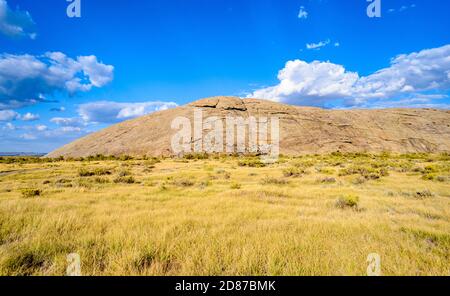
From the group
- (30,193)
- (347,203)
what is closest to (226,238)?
(347,203)

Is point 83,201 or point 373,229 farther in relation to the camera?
point 83,201

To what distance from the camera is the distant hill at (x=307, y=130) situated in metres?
60.7

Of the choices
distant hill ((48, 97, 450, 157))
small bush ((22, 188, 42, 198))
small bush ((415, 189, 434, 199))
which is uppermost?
distant hill ((48, 97, 450, 157))

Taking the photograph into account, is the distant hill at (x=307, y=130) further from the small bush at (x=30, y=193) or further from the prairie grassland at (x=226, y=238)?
the prairie grassland at (x=226, y=238)

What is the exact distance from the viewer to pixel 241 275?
3855mm

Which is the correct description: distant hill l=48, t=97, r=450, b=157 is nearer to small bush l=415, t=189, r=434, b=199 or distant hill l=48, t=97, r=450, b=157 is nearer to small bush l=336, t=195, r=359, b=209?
small bush l=415, t=189, r=434, b=199

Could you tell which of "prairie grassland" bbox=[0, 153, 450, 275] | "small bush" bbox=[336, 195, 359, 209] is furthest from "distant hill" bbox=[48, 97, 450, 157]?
"prairie grassland" bbox=[0, 153, 450, 275]

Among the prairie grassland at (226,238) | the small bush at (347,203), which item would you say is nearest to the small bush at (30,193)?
the prairie grassland at (226,238)

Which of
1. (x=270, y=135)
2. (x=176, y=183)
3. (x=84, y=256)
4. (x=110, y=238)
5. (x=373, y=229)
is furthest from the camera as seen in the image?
(x=270, y=135)

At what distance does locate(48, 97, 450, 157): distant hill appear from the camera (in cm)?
6072
